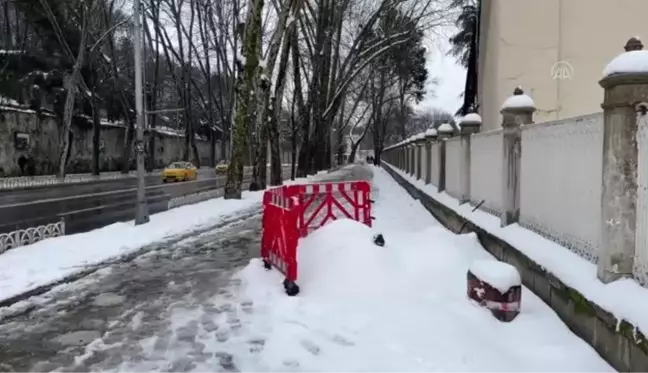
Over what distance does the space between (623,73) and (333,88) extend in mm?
33982

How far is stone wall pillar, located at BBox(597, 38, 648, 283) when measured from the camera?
4676 millimetres

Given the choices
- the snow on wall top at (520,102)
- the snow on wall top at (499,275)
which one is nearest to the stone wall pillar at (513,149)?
the snow on wall top at (520,102)

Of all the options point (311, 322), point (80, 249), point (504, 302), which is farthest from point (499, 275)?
point (80, 249)

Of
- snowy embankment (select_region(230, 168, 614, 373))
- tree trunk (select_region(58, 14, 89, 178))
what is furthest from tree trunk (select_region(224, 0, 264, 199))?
tree trunk (select_region(58, 14, 89, 178))

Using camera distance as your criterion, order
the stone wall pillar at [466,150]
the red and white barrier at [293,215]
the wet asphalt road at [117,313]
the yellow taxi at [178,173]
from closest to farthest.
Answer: the wet asphalt road at [117,313], the red and white barrier at [293,215], the stone wall pillar at [466,150], the yellow taxi at [178,173]

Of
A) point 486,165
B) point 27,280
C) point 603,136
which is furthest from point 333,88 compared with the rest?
point 603,136

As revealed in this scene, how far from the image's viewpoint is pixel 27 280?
8391 mm

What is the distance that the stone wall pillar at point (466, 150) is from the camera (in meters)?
12.0

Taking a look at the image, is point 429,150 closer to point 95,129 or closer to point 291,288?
point 291,288

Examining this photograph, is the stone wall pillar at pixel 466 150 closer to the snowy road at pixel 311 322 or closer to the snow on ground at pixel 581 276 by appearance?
the snowy road at pixel 311 322

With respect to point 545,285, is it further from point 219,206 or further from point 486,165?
point 219,206

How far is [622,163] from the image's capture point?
4820mm

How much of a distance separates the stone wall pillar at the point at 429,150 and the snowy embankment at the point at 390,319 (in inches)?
374

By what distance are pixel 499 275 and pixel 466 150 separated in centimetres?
653
